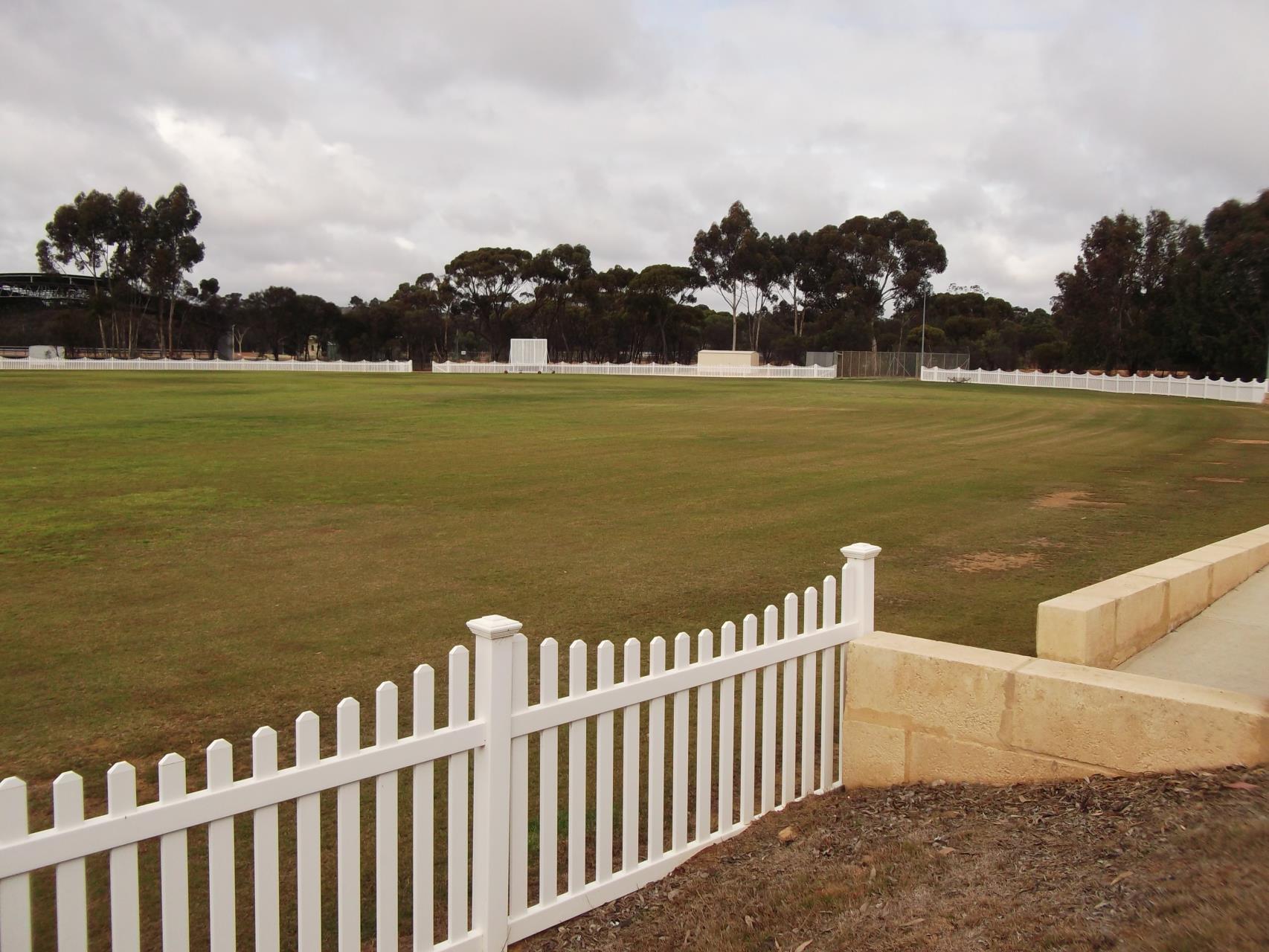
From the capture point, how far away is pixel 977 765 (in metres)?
5.02

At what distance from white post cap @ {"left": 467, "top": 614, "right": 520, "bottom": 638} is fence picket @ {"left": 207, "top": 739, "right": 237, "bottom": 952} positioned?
924 millimetres

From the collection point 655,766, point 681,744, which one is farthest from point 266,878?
point 681,744

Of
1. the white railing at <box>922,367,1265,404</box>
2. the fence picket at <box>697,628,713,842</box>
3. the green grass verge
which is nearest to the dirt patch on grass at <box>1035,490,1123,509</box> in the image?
the green grass verge

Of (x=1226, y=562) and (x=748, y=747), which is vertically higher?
(x=1226, y=562)

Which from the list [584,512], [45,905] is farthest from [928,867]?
[584,512]

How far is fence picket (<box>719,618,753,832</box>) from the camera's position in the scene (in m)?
4.70

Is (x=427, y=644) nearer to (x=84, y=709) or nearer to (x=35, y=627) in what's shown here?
(x=84, y=709)

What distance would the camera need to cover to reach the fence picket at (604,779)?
4215 millimetres

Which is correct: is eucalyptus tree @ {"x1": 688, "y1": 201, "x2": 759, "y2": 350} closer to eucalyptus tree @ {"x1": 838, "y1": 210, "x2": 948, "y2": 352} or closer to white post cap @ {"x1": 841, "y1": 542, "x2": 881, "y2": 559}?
eucalyptus tree @ {"x1": 838, "y1": 210, "x2": 948, "y2": 352}

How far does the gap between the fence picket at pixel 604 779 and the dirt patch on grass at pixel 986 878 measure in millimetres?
196

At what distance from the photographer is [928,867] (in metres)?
4.09

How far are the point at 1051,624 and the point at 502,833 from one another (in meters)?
3.53

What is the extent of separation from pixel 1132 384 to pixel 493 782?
60605 millimetres

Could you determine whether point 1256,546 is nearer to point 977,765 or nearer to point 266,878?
point 977,765
